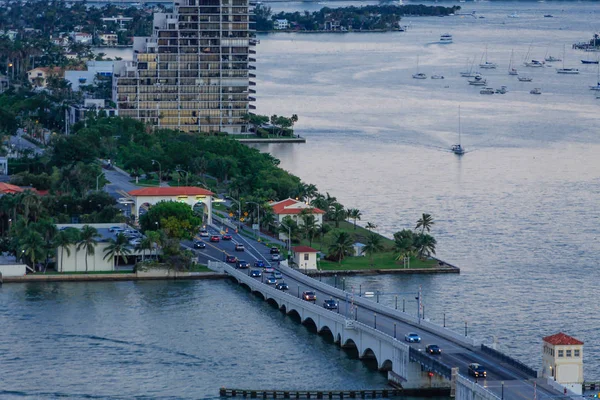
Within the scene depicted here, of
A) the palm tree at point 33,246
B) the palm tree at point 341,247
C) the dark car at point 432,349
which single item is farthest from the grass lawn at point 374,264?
the dark car at point 432,349

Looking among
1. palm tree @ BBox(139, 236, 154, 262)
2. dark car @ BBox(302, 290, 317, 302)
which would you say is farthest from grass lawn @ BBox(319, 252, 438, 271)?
dark car @ BBox(302, 290, 317, 302)

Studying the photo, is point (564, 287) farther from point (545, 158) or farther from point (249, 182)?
point (545, 158)

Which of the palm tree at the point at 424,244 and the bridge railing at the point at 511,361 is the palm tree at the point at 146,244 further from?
the bridge railing at the point at 511,361

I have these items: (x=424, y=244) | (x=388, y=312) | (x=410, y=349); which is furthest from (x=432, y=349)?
(x=424, y=244)

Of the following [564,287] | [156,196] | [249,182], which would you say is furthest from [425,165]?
[564,287]

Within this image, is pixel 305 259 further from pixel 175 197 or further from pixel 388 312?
pixel 388 312

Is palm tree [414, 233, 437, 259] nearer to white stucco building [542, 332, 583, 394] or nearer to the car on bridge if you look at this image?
the car on bridge
